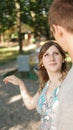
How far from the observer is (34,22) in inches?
1221

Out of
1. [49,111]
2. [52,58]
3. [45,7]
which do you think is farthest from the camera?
[45,7]

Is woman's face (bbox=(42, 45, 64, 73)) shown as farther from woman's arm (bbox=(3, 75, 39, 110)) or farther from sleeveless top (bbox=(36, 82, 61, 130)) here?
woman's arm (bbox=(3, 75, 39, 110))

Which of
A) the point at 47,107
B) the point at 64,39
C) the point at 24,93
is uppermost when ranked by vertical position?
the point at 64,39

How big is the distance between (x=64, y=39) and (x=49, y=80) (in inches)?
64.5

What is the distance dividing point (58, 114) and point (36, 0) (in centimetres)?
2915

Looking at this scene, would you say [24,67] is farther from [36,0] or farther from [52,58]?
[36,0]

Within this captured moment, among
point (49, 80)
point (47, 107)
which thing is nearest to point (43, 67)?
point (49, 80)

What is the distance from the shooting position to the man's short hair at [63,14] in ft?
4.12

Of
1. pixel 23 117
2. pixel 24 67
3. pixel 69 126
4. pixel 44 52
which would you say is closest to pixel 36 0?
pixel 24 67

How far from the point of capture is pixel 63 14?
50.7 inches

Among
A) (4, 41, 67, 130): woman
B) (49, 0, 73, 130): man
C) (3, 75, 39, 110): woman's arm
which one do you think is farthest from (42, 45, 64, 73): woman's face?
(49, 0, 73, 130): man

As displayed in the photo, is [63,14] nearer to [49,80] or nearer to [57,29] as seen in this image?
[57,29]

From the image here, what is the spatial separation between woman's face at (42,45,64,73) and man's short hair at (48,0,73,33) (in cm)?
148

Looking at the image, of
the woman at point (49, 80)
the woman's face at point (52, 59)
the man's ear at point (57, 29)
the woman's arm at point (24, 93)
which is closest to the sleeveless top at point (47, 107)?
the woman at point (49, 80)
